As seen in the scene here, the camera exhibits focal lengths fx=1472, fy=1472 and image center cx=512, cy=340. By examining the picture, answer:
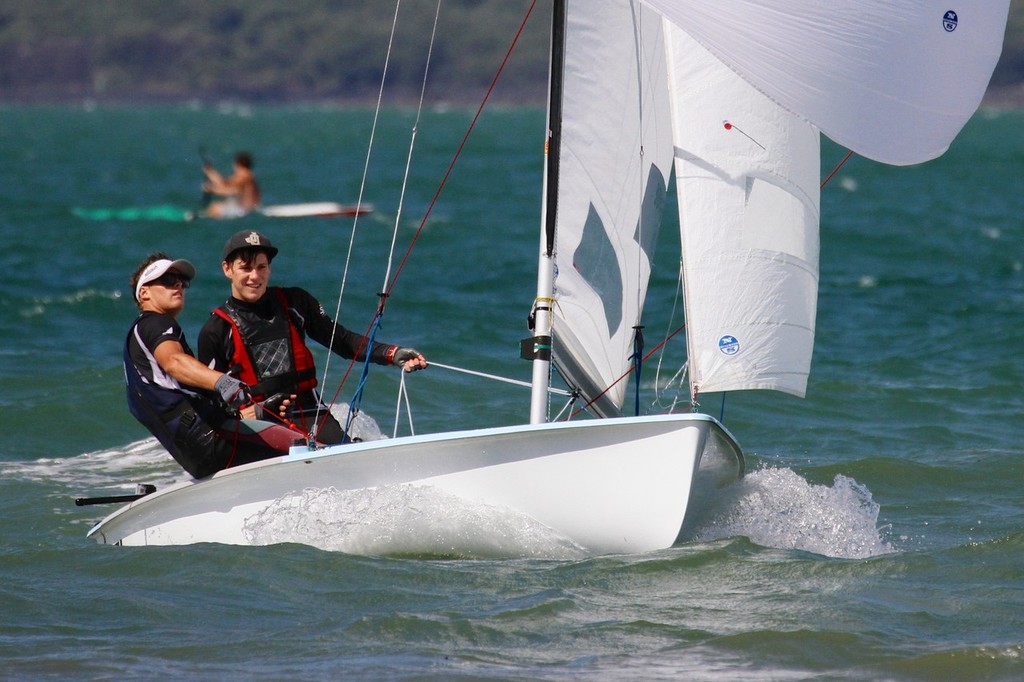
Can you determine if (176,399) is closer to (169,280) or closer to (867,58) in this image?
(169,280)

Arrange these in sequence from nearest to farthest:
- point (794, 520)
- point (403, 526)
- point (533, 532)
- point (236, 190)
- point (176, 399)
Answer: point (533, 532)
point (403, 526)
point (176, 399)
point (794, 520)
point (236, 190)

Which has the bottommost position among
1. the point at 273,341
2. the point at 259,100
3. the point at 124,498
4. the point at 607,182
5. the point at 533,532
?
the point at 533,532

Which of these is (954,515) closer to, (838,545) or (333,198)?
(838,545)

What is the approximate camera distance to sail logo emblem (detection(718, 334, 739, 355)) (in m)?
5.34

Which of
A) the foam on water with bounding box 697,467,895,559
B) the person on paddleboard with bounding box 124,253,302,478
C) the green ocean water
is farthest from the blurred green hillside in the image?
the person on paddleboard with bounding box 124,253,302,478

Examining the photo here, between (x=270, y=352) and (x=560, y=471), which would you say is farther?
(x=270, y=352)

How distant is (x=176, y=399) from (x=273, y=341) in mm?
449

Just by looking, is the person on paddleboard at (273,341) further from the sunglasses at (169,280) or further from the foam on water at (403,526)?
the foam on water at (403,526)

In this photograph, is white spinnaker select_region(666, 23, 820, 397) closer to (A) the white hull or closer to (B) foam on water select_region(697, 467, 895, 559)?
(A) the white hull

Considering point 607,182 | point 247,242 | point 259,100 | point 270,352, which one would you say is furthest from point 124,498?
point 259,100

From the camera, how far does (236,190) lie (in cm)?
2077

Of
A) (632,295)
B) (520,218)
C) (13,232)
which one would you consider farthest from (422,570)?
(520,218)

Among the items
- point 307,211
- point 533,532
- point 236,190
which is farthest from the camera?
point 307,211

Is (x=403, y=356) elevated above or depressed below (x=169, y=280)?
below
